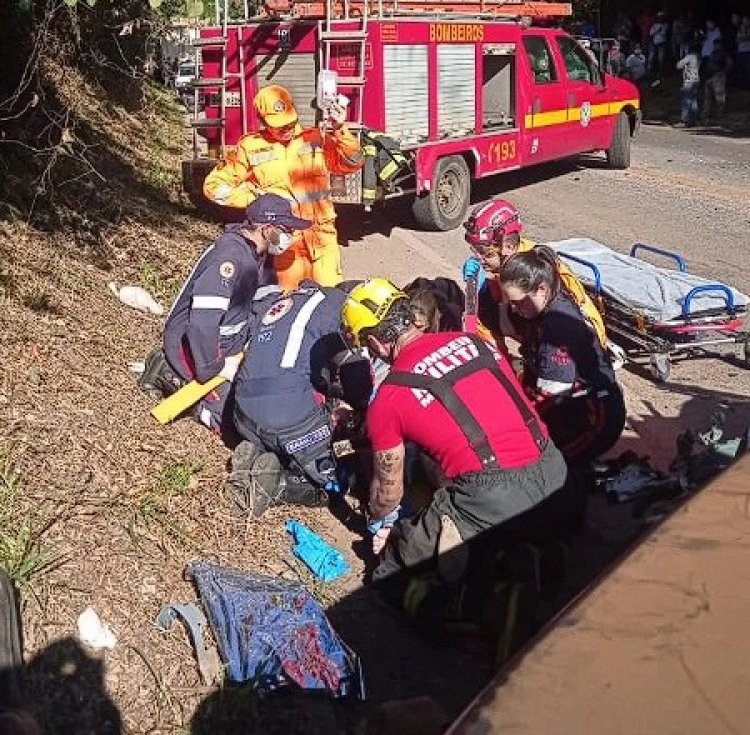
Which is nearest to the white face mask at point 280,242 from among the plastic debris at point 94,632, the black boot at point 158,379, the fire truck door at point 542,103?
the black boot at point 158,379

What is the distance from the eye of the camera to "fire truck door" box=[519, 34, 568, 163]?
1080cm

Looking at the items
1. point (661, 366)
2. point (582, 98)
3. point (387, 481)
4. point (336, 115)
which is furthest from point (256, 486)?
point (582, 98)

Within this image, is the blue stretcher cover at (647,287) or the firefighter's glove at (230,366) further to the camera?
the blue stretcher cover at (647,287)

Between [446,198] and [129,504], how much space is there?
21.0ft

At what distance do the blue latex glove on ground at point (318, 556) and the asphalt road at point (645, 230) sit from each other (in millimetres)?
1851

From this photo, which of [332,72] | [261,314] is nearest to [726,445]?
[261,314]

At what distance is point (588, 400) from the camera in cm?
466

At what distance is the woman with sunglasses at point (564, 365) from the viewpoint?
4.59 meters

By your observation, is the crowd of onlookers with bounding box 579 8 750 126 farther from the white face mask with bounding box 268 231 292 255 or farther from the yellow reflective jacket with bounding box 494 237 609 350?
the yellow reflective jacket with bounding box 494 237 609 350

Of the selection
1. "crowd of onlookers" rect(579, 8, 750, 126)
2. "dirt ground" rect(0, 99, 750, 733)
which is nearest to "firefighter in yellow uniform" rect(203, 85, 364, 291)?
"dirt ground" rect(0, 99, 750, 733)

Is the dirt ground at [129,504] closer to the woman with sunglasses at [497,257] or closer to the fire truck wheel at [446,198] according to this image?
the woman with sunglasses at [497,257]

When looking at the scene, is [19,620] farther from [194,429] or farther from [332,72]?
[332,72]

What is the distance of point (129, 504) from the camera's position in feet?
13.9

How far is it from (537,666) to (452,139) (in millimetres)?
8612
